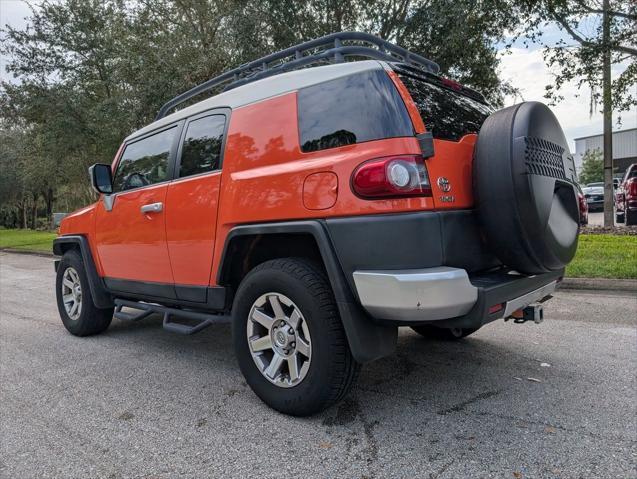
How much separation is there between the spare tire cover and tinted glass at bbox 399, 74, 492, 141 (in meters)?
0.20

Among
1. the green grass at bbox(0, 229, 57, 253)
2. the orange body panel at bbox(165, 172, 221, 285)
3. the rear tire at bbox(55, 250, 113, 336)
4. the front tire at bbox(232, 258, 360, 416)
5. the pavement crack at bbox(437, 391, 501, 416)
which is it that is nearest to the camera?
the front tire at bbox(232, 258, 360, 416)

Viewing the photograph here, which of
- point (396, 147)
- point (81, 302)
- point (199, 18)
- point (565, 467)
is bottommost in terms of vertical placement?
point (565, 467)

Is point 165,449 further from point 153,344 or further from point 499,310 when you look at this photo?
point 153,344

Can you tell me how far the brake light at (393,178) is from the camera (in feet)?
7.57

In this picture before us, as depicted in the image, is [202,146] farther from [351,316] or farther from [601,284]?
[601,284]

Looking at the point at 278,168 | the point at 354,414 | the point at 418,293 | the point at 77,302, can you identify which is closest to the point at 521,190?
the point at 418,293

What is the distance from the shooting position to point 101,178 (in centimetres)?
436

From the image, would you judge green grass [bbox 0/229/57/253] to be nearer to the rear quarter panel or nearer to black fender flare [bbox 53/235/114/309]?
black fender flare [bbox 53/235/114/309]

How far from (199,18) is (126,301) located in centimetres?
1103

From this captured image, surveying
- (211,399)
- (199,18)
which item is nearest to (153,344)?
(211,399)

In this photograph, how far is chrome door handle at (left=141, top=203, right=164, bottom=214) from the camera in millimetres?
3639

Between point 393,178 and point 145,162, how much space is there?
2.62 m

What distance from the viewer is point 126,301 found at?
4.31 metres

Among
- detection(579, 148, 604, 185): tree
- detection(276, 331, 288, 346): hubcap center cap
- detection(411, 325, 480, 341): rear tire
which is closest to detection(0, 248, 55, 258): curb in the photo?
detection(411, 325, 480, 341): rear tire
